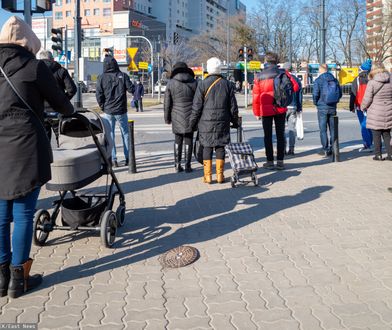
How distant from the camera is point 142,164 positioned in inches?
427

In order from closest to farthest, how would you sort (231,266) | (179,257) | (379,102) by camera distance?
(231,266) < (179,257) < (379,102)

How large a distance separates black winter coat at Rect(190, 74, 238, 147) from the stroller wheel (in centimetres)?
342

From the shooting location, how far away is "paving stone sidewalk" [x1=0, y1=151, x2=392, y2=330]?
3.79m

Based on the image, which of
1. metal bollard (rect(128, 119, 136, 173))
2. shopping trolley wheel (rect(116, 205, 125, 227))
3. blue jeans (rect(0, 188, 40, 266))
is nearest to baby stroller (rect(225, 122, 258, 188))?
metal bollard (rect(128, 119, 136, 173))

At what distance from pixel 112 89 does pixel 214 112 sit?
2529mm

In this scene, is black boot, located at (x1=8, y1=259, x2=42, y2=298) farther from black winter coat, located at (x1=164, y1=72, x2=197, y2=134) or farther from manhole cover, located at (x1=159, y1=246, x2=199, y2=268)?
black winter coat, located at (x1=164, y1=72, x2=197, y2=134)

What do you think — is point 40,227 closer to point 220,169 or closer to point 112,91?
point 220,169

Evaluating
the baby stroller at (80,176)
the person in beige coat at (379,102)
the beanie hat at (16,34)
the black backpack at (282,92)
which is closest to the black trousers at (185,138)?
the black backpack at (282,92)

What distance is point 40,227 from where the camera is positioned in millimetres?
5301

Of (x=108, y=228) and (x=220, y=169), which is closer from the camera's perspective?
(x=108, y=228)

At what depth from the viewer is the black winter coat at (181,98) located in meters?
9.22

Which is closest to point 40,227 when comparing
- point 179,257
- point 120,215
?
point 120,215

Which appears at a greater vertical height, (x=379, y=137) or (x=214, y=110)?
(x=214, y=110)

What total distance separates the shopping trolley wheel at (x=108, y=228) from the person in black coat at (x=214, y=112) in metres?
3.18
